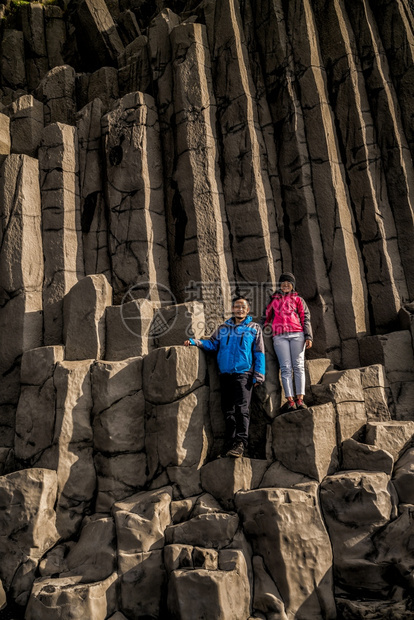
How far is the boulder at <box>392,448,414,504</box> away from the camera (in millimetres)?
5176

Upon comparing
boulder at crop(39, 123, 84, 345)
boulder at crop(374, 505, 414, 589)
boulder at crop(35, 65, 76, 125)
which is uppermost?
boulder at crop(35, 65, 76, 125)

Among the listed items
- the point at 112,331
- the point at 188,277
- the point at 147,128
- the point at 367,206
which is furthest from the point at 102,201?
the point at 367,206

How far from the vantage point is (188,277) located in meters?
7.61

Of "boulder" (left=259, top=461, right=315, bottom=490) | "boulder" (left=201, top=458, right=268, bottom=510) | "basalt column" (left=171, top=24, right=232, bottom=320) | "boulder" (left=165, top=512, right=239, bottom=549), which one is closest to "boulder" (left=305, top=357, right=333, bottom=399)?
"boulder" (left=259, top=461, right=315, bottom=490)

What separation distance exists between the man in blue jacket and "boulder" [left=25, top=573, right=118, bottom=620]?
1765mm

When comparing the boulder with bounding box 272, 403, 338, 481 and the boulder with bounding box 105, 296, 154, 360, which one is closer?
the boulder with bounding box 272, 403, 338, 481

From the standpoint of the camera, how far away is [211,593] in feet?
14.3

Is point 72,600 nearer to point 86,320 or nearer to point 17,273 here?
point 86,320

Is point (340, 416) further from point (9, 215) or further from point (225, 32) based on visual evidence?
point (225, 32)

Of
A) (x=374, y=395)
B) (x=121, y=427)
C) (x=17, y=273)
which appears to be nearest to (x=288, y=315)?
(x=374, y=395)

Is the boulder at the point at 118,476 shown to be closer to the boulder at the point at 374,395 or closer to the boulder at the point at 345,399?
the boulder at the point at 345,399

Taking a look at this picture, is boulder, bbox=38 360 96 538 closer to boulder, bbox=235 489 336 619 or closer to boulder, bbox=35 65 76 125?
boulder, bbox=235 489 336 619

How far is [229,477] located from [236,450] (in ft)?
1.09

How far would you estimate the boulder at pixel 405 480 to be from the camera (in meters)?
5.18
